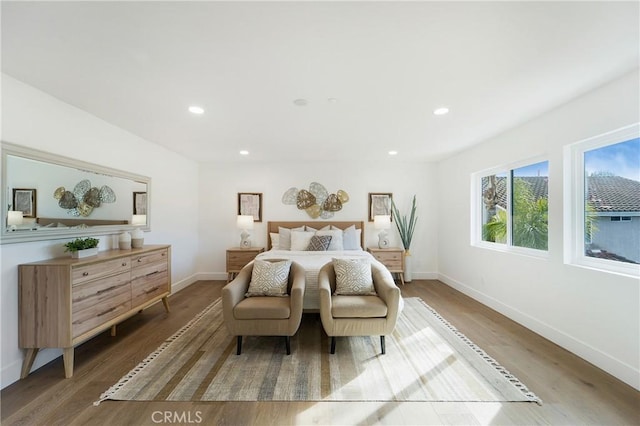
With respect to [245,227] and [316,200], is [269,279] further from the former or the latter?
[316,200]

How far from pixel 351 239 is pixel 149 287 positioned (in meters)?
3.29

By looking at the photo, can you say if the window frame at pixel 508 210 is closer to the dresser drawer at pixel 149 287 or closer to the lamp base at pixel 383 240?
the lamp base at pixel 383 240

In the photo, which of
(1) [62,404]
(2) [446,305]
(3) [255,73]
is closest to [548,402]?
(2) [446,305]

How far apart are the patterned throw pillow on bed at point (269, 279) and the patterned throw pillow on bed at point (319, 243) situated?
1.68 m

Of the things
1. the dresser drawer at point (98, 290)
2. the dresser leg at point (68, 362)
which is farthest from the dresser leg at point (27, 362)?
the dresser drawer at point (98, 290)

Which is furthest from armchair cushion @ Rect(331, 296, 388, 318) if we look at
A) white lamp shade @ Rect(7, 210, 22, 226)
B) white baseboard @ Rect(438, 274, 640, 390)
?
white lamp shade @ Rect(7, 210, 22, 226)

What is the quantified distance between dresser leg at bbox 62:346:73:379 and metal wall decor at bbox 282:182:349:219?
380 cm

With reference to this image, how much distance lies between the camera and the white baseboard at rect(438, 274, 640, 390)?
209 cm

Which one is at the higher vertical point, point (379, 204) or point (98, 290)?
point (379, 204)

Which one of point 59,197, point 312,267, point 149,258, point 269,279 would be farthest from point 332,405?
point 59,197

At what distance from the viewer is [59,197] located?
2572 mm

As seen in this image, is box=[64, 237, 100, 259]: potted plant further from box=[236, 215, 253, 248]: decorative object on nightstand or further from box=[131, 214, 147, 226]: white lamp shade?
box=[236, 215, 253, 248]: decorative object on nightstand

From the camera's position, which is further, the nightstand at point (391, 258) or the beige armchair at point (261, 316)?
the nightstand at point (391, 258)

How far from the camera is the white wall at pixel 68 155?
2.12m
